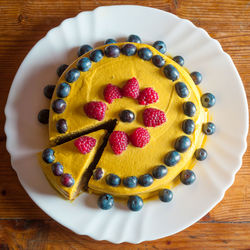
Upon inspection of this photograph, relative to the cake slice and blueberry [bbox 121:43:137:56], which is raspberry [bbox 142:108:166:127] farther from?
blueberry [bbox 121:43:137:56]

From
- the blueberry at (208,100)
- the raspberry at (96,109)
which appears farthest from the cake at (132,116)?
the blueberry at (208,100)

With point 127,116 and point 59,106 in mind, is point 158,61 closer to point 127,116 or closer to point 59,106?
point 127,116

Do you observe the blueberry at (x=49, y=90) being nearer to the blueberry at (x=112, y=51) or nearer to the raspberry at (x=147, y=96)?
the blueberry at (x=112, y=51)

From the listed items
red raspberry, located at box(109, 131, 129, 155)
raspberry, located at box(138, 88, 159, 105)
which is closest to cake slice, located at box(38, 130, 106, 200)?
red raspberry, located at box(109, 131, 129, 155)

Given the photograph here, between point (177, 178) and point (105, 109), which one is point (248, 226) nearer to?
point (177, 178)

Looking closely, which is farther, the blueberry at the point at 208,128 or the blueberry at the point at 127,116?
the blueberry at the point at 208,128

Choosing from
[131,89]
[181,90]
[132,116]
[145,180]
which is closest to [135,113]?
[132,116]

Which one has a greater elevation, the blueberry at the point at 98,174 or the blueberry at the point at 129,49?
the blueberry at the point at 129,49
